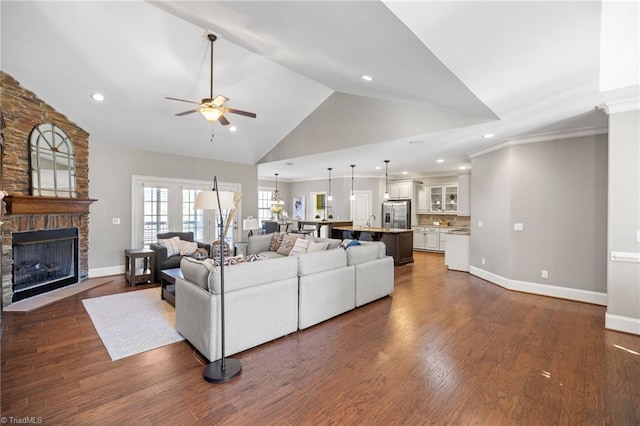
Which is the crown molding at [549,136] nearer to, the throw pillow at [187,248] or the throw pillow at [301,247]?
the throw pillow at [301,247]

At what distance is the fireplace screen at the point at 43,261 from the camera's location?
14.2 ft

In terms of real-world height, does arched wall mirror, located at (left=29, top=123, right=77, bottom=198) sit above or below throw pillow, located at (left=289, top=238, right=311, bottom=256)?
above

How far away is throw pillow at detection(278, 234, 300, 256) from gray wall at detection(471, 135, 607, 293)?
390 centimetres

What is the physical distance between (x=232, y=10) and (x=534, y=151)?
5069mm

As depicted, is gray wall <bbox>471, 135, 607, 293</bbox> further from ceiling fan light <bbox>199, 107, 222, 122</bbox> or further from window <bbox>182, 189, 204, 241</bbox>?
window <bbox>182, 189, 204, 241</bbox>

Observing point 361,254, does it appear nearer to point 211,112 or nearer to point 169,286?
point 211,112

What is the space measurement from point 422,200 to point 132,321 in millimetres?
8984

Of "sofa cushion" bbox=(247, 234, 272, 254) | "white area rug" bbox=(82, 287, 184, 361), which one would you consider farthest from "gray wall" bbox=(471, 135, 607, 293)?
"white area rug" bbox=(82, 287, 184, 361)

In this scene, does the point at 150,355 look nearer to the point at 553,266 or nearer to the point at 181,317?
the point at 181,317

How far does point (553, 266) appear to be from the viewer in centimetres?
479

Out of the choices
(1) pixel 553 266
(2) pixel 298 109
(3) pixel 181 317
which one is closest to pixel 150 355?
(3) pixel 181 317

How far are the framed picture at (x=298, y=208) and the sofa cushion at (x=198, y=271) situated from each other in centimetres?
943

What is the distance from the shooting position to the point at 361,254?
425 centimetres

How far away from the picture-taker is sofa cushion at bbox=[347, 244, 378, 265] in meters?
4.09
